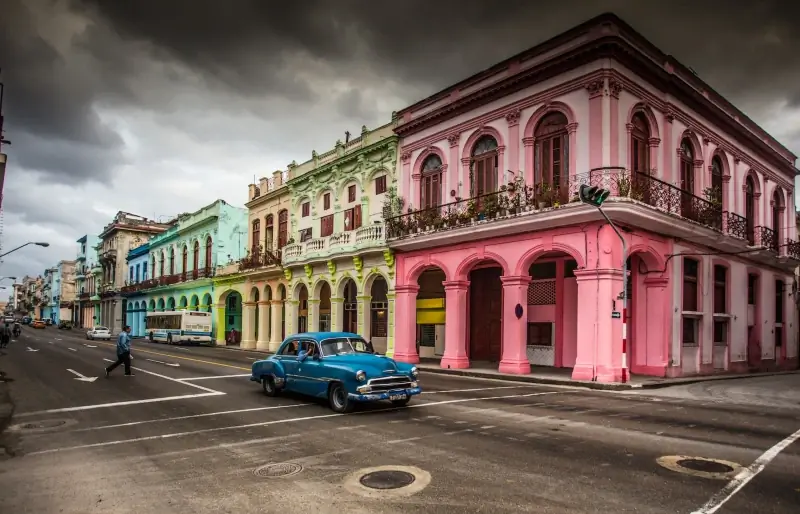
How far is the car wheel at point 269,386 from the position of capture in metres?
13.8

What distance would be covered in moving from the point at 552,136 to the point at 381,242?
9.76 m

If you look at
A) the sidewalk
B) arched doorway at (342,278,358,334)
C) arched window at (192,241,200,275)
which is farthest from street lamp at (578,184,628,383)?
arched window at (192,241,200,275)

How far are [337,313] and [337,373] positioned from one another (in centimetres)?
1940

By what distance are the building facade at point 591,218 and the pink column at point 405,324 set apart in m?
0.09

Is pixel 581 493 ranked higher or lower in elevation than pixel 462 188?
lower

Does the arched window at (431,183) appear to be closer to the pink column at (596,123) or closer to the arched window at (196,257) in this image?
the pink column at (596,123)

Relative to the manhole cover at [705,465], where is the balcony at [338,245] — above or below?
above

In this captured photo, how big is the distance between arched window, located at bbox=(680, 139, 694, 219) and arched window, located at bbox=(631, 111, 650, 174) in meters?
2.43

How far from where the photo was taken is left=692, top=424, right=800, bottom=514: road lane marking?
5719mm

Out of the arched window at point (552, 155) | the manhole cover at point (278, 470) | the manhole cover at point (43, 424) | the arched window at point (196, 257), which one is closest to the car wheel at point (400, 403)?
the manhole cover at point (278, 470)

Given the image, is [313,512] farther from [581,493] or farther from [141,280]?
[141,280]

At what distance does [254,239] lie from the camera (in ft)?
137

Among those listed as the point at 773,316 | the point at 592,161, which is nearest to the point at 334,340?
the point at 592,161

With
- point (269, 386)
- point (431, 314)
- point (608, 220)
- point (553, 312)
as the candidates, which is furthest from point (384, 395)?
point (431, 314)
